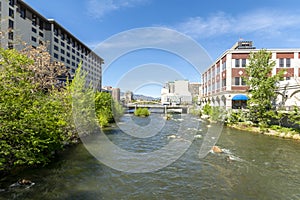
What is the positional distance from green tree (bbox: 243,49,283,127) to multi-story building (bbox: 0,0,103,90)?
20.9 m

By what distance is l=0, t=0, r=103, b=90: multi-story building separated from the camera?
32.0m

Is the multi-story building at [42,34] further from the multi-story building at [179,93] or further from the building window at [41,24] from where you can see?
the multi-story building at [179,93]

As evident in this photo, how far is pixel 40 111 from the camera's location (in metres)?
8.73

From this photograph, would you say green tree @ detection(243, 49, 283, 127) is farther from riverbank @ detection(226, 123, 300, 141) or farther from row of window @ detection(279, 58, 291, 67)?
row of window @ detection(279, 58, 291, 67)

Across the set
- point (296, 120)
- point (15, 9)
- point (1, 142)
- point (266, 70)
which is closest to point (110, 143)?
point (1, 142)

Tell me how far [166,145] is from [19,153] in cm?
1172

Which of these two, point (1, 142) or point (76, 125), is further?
point (76, 125)

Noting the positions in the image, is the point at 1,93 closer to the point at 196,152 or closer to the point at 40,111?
the point at 40,111

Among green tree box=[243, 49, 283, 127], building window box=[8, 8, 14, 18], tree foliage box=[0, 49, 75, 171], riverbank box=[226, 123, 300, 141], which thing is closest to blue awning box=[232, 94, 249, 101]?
riverbank box=[226, 123, 300, 141]

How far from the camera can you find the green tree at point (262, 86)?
22.4 metres

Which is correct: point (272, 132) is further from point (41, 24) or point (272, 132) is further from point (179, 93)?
point (179, 93)

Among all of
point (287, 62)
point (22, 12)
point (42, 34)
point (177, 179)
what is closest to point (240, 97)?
point (287, 62)

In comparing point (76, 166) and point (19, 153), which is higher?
point (19, 153)

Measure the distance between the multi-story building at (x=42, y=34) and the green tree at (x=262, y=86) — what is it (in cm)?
2092
